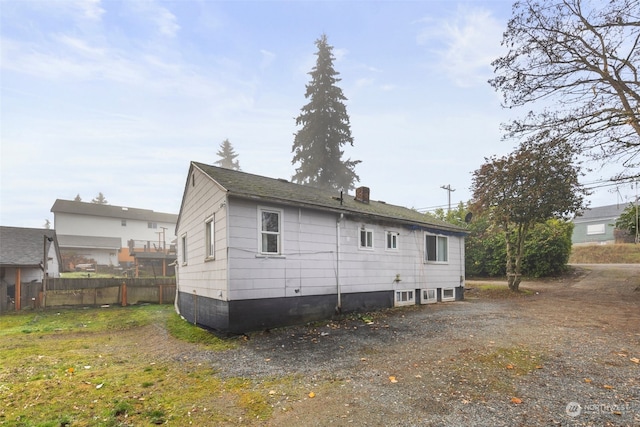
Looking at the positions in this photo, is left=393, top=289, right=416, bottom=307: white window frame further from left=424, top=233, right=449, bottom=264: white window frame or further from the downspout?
the downspout

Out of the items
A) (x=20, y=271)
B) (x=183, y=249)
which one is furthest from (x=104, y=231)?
(x=183, y=249)

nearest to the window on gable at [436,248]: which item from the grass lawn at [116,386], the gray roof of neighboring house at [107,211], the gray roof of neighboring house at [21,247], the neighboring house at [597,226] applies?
the grass lawn at [116,386]

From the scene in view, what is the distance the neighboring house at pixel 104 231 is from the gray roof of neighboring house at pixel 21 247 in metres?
13.7

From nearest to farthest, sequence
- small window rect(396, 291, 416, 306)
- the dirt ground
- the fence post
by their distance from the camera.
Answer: the dirt ground
small window rect(396, 291, 416, 306)
the fence post

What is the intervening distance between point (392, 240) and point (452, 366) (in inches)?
282

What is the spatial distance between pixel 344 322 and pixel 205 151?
5314 cm

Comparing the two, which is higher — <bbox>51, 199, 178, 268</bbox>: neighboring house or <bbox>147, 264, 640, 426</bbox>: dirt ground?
<bbox>51, 199, 178, 268</bbox>: neighboring house

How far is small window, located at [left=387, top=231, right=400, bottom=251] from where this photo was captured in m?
12.2

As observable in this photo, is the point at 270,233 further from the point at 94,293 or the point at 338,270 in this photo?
the point at 94,293

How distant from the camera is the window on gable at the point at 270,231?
345 inches

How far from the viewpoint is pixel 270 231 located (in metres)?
8.93

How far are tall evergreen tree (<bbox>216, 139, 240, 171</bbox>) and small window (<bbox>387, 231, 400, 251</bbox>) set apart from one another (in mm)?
47643

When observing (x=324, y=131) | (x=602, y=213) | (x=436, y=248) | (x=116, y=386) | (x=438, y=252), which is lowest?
(x=116, y=386)

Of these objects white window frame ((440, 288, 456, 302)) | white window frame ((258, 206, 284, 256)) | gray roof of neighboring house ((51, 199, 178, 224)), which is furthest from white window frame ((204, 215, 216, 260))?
gray roof of neighboring house ((51, 199, 178, 224))
